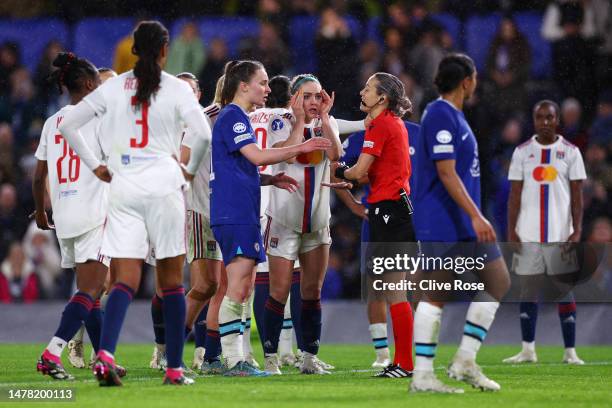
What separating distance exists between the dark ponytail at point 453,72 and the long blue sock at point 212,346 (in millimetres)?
2607

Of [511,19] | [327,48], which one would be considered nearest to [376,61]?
[327,48]

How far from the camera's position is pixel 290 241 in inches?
306

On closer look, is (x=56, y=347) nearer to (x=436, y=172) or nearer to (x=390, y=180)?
(x=390, y=180)

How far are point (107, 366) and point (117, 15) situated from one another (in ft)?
34.0

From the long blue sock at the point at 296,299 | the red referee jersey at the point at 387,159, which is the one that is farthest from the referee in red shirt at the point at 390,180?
the long blue sock at the point at 296,299

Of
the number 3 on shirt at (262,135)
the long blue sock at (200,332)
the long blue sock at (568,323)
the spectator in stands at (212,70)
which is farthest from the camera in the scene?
the spectator in stands at (212,70)

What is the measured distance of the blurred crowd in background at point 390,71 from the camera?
13.5 metres

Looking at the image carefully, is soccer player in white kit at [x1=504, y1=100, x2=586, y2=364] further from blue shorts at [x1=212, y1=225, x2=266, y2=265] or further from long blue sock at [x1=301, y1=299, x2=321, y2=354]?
blue shorts at [x1=212, y1=225, x2=266, y2=265]

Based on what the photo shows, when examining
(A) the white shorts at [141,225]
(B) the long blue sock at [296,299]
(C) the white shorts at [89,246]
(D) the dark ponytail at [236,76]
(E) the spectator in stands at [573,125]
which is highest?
(E) the spectator in stands at [573,125]

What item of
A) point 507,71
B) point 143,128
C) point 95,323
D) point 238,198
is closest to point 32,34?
point 507,71

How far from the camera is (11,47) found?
621 inches

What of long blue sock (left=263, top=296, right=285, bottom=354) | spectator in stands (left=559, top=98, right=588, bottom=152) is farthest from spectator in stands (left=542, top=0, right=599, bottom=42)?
long blue sock (left=263, top=296, right=285, bottom=354)

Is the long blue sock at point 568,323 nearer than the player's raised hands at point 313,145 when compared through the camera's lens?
No

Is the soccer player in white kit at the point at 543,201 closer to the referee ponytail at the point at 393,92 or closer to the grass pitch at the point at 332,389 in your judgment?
the grass pitch at the point at 332,389
